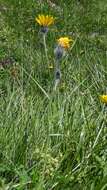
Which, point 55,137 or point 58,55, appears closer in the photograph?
point 55,137

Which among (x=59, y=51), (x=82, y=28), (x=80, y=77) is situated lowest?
(x=82, y=28)

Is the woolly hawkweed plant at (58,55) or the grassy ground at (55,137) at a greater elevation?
the woolly hawkweed plant at (58,55)

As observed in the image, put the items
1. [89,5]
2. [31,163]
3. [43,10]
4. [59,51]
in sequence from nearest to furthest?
[31,163] < [59,51] < [43,10] < [89,5]

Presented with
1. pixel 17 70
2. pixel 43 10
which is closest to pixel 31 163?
pixel 17 70

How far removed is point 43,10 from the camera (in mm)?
14000

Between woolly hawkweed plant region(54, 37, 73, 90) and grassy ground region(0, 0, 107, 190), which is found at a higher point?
woolly hawkweed plant region(54, 37, 73, 90)

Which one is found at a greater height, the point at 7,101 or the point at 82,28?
the point at 7,101

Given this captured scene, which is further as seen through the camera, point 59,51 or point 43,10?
point 43,10

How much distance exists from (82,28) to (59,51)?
8.67 metres

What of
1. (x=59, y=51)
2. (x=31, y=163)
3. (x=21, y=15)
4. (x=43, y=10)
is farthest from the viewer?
(x=43, y=10)

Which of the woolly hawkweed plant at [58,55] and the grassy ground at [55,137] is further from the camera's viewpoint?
the woolly hawkweed plant at [58,55]

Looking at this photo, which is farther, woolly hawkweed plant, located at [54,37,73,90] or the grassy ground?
woolly hawkweed plant, located at [54,37,73,90]

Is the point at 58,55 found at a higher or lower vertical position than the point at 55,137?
higher

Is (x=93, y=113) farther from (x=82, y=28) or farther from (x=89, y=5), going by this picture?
(x=89, y=5)
